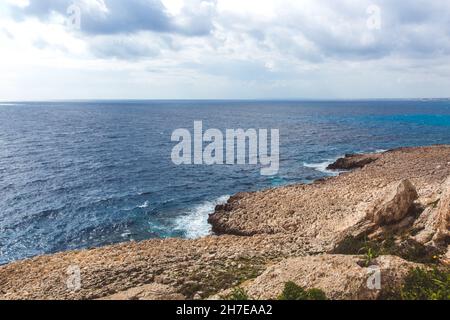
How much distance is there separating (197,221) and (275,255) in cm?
1585

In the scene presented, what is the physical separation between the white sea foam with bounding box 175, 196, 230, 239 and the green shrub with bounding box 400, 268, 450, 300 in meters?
22.5

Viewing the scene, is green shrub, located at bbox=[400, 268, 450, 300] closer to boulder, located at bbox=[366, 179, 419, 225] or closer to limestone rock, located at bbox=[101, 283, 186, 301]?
boulder, located at bbox=[366, 179, 419, 225]

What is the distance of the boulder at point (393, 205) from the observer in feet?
85.6

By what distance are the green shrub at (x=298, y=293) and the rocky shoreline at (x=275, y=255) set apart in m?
0.48

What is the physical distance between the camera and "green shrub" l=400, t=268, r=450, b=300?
1527cm

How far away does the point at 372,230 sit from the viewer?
1026 inches

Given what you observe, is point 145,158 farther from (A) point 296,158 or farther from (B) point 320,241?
(B) point 320,241

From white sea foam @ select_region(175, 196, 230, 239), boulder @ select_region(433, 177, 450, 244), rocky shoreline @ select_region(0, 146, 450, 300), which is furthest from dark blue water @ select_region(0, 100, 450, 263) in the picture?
boulder @ select_region(433, 177, 450, 244)

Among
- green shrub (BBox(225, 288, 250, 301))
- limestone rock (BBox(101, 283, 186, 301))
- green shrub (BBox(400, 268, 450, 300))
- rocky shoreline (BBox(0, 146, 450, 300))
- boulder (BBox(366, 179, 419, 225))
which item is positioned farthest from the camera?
boulder (BBox(366, 179, 419, 225))

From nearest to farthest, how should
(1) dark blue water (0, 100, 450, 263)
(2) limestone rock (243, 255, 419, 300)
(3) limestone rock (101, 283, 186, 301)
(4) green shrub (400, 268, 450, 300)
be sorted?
(4) green shrub (400, 268, 450, 300), (2) limestone rock (243, 255, 419, 300), (3) limestone rock (101, 283, 186, 301), (1) dark blue water (0, 100, 450, 263)

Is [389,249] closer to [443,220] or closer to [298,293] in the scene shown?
[443,220]

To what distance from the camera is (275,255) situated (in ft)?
84.9
